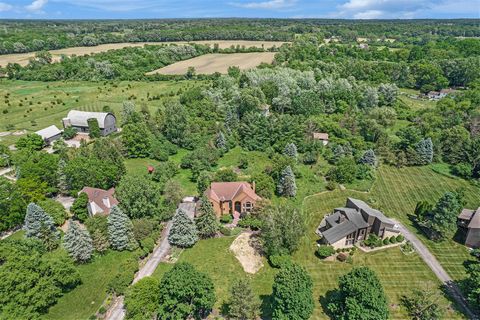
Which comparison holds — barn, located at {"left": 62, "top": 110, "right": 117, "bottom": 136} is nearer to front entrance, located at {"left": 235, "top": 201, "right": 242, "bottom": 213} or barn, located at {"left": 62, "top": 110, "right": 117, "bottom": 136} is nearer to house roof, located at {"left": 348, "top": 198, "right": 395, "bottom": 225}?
front entrance, located at {"left": 235, "top": 201, "right": 242, "bottom": 213}

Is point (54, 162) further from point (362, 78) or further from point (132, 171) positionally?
point (362, 78)

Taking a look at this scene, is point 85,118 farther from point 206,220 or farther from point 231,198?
point 206,220

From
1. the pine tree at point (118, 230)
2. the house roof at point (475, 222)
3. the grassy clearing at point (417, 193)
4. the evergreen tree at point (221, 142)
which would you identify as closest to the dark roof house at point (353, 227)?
the grassy clearing at point (417, 193)

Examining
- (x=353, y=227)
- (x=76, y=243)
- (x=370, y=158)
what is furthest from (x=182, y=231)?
(x=370, y=158)

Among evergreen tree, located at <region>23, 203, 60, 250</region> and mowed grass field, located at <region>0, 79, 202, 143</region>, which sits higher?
evergreen tree, located at <region>23, 203, 60, 250</region>

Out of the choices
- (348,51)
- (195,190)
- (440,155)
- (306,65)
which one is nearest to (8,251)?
(195,190)

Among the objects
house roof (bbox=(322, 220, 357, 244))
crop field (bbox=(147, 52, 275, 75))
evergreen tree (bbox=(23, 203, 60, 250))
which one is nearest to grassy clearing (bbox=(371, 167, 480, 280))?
house roof (bbox=(322, 220, 357, 244))

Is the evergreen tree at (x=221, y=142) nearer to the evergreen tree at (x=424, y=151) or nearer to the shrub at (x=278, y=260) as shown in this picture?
the shrub at (x=278, y=260)
